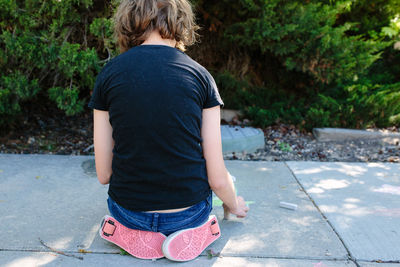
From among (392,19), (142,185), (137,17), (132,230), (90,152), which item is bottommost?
(90,152)

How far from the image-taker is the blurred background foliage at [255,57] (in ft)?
12.0

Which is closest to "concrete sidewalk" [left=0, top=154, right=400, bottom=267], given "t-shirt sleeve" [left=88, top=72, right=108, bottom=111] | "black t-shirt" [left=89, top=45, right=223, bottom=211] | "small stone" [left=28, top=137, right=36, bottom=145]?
"black t-shirt" [left=89, top=45, right=223, bottom=211]

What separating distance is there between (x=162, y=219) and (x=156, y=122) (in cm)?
56

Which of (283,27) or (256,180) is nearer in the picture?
(256,180)

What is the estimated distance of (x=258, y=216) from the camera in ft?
8.85

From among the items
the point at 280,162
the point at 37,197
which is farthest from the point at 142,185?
the point at 280,162

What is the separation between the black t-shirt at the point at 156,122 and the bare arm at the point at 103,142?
0.08 m

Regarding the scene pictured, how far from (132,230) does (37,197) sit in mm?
1215

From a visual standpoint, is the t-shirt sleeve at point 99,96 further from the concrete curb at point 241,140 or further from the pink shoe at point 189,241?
the concrete curb at point 241,140

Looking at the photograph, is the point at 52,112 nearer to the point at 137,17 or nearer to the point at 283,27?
the point at 283,27

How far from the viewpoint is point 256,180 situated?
3408mm

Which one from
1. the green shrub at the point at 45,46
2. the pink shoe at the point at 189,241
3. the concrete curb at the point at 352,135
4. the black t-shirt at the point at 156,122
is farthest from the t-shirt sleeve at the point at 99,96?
the concrete curb at the point at 352,135

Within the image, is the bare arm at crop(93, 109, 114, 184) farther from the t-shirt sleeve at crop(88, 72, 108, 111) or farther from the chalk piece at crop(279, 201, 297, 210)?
the chalk piece at crop(279, 201, 297, 210)

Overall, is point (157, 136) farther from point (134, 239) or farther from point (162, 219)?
point (134, 239)
